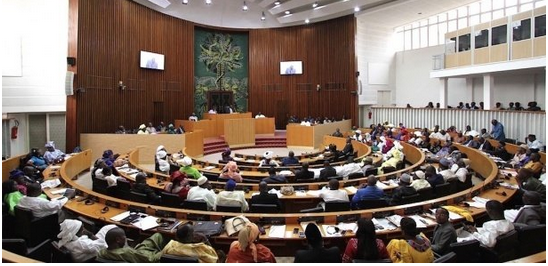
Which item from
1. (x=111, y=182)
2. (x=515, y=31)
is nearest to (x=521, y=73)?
(x=515, y=31)

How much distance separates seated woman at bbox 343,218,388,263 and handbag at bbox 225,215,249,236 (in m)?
1.42

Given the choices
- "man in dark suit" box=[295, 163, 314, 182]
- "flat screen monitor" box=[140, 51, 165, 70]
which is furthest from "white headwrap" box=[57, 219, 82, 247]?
"flat screen monitor" box=[140, 51, 165, 70]

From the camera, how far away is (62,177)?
7344mm

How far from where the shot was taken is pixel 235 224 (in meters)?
4.47

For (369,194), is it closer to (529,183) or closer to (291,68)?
(529,183)

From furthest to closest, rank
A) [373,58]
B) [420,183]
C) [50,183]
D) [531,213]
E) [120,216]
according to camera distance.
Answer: [373,58] → [50,183] → [420,183] → [120,216] → [531,213]

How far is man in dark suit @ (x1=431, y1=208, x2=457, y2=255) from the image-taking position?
382 cm

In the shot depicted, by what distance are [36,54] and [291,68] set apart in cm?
1194

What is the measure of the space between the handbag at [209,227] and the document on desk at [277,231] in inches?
24.1

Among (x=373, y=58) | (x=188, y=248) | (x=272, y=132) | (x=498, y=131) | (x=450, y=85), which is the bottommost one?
(x=188, y=248)

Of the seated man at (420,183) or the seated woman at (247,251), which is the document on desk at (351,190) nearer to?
the seated man at (420,183)

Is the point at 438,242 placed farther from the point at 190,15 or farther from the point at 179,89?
the point at 190,15

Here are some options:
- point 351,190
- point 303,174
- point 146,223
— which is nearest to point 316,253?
point 146,223

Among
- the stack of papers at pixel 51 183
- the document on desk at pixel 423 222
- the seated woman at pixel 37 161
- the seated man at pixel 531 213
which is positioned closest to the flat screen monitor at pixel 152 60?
the seated woman at pixel 37 161
